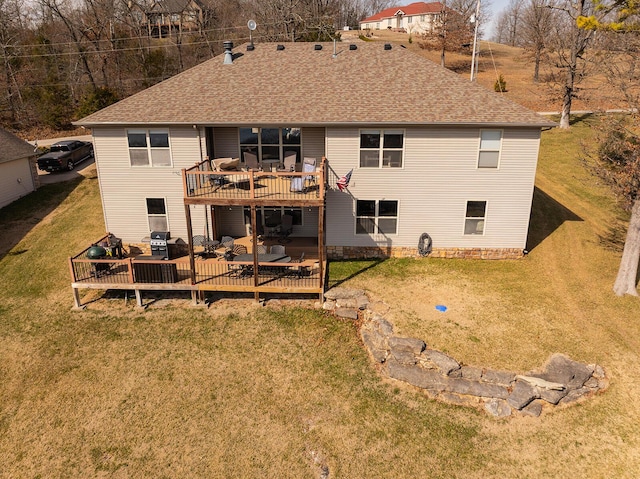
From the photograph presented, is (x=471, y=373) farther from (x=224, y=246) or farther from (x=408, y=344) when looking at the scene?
(x=224, y=246)

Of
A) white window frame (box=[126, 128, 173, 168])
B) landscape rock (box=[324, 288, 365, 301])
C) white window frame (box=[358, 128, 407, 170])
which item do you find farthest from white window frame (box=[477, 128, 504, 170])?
white window frame (box=[126, 128, 173, 168])

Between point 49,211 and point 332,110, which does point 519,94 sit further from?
point 49,211

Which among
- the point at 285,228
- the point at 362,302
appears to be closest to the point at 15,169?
the point at 285,228

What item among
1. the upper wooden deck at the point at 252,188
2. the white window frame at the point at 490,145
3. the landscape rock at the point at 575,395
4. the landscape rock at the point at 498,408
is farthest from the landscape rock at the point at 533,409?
the white window frame at the point at 490,145

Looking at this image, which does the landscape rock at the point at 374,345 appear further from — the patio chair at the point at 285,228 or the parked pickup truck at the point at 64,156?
the parked pickup truck at the point at 64,156

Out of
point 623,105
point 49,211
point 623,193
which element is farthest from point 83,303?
point 623,105

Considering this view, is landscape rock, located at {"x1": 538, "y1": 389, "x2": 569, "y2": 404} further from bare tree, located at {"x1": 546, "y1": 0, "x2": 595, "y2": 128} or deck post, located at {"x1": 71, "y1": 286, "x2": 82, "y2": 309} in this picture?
bare tree, located at {"x1": 546, "y1": 0, "x2": 595, "y2": 128}

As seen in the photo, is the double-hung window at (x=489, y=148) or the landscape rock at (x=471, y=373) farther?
the double-hung window at (x=489, y=148)
